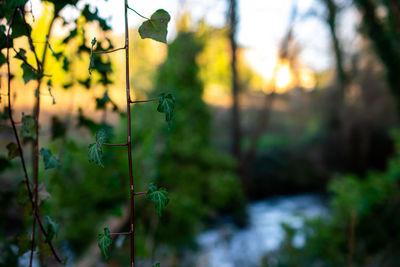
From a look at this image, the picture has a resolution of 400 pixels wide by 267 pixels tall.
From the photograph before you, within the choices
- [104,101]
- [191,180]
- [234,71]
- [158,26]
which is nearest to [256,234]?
[191,180]

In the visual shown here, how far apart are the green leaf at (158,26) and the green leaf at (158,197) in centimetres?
41

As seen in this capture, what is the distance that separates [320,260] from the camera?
182 inches

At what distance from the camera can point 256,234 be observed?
7.50 m

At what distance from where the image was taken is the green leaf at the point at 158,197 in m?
0.82

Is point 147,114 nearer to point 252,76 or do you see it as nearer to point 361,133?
point 361,133

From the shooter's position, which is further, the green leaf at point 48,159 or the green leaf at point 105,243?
the green leaf at point 48,159

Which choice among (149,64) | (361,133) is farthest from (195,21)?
(149,64)

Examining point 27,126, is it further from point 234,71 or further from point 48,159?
point 234,71

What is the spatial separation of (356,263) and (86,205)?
4.30 meters

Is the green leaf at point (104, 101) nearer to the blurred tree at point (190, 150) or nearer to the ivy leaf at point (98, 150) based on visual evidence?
the ivy leaf at point (98, 150)

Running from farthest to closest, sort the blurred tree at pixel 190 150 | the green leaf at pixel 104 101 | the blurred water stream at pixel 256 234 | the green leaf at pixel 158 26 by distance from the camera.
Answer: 1. the blurred water stream at pixel 256 234
2. the blurred tree at pixel 190 150
3. the green leaf at pixel 104 101
4. the green leaf at pixel 158 26

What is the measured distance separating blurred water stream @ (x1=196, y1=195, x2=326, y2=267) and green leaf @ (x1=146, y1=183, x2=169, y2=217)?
4.32 m

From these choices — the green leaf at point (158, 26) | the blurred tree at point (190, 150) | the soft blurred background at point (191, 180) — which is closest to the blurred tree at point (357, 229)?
the soft blurred background at point (191, 180)

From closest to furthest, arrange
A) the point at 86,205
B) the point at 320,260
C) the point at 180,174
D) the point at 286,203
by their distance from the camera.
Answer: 1. the point at 320,260
2. the point at 86,205
3. the point at 180,174
4. the point at 286,203
